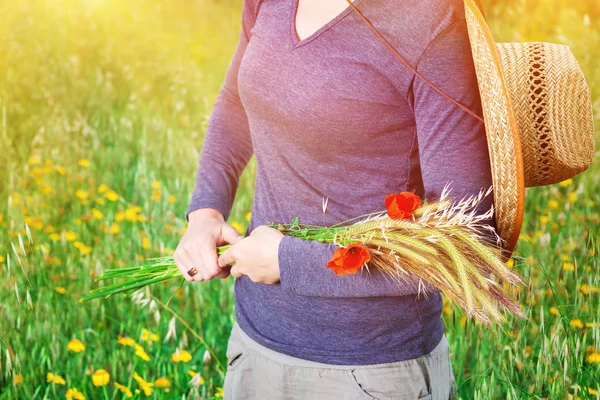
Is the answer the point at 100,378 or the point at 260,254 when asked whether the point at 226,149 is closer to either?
the point at 260,254

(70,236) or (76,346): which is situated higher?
(70,236)

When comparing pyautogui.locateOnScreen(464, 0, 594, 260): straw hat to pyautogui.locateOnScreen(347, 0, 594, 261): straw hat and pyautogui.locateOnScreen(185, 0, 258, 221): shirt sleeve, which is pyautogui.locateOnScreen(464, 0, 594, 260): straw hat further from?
pyautogui.locateOnScreen(185, 0, 258, 221): shirt sleeve

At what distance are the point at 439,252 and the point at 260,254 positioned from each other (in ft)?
1.05

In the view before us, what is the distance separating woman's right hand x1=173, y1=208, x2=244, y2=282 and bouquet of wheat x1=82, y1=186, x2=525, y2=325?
1.07 ft

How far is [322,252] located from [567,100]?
1.63ft

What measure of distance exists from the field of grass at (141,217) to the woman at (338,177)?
310 millimetres

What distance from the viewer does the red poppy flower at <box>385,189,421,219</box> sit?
3.58 ft

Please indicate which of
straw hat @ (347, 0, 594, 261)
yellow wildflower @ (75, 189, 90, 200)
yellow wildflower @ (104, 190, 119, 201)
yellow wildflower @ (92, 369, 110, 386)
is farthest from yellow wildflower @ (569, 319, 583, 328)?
yellow wildflower @ (75, 189, 90, 200)

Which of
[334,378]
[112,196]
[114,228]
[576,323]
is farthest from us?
[112,196]

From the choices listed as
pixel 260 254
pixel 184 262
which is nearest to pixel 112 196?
pixel 184 262

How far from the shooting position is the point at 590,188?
2.80 meters

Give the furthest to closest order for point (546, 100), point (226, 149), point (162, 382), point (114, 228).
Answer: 1. point (114, 228)
2. point (162, 382)
3. point (226, 149)
4. point (546, 100)

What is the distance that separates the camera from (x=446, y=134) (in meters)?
1.08

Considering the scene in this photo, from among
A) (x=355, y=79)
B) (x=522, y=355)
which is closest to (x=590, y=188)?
(x=522, y=355)
